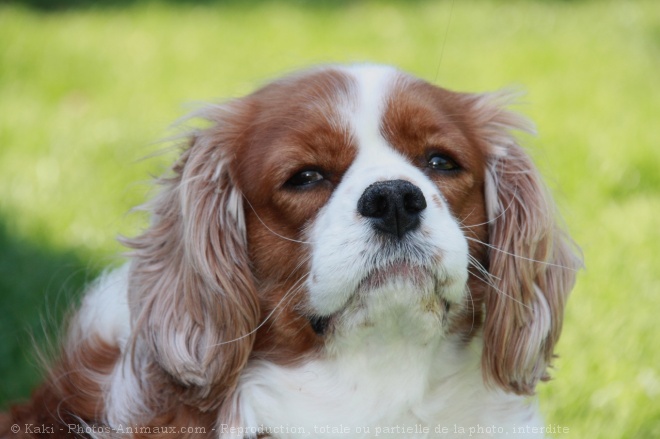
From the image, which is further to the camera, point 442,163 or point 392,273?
point 442,163

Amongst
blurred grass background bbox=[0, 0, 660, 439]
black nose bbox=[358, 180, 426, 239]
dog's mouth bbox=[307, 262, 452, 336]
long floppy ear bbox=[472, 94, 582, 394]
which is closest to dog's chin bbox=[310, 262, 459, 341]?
dog's mouth bbox=[307, 262, 452, 336]

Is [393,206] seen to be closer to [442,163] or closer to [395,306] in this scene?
[395,306]

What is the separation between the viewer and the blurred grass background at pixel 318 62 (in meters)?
4.77

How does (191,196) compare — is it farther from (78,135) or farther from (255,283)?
(78,135)

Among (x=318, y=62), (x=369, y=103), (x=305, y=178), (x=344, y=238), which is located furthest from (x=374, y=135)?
(x=318, y=62)

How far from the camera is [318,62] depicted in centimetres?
407

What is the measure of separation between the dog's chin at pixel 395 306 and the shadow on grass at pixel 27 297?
5.07ft

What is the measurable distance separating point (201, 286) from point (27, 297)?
2.31 m

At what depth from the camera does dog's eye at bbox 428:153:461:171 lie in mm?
3436

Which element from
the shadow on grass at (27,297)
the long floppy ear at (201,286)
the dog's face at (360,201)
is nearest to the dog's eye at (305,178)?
the dog's face at (360,201)

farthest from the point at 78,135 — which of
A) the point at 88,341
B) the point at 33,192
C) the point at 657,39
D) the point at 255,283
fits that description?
the point at 657,39

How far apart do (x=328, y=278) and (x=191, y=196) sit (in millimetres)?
675

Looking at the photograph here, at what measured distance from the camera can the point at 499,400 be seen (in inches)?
141

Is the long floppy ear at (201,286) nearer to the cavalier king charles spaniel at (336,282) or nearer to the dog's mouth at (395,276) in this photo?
the cavalier king charles spaniel at (336,282)
